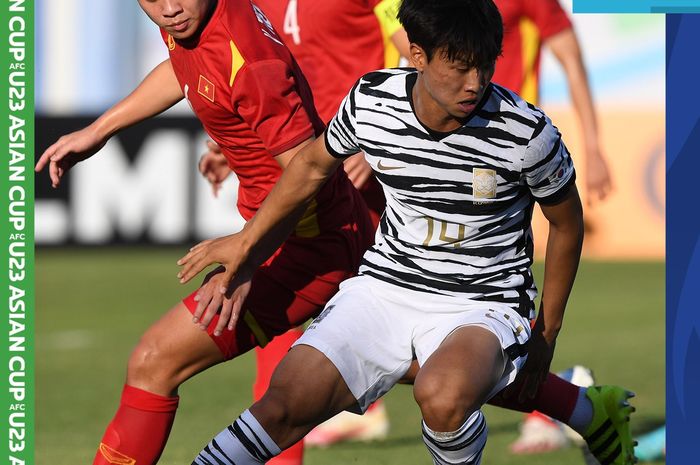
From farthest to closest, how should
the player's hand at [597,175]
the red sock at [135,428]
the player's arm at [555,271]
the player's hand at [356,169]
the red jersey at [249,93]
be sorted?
the player's hand at [597,175], the player's hand at [356,169], the red sock at [135,428], the red jersey at [249,93], the player's arm at [555,271]

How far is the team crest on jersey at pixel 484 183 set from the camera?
3.84 meters

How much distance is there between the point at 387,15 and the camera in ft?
16.9

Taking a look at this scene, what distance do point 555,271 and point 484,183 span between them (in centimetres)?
41

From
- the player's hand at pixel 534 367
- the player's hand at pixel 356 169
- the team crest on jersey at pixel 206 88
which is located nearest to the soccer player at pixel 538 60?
the player's hand at pixel 356 169

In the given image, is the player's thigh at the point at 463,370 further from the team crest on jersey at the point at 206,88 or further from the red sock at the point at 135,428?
the team crest on jersey at the point at 206,88

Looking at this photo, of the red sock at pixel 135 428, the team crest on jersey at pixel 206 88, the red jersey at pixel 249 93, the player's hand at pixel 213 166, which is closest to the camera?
the red jersey at pixel 249 93

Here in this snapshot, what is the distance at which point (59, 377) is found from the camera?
8.30m

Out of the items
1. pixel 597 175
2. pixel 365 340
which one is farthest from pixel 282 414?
pixel 597 175

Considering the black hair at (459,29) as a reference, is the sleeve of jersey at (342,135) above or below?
below

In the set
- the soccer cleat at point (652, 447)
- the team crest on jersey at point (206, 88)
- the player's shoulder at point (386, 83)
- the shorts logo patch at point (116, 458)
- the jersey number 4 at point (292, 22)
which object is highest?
the jersey number 4 at point (292, 22)

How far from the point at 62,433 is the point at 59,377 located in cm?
198

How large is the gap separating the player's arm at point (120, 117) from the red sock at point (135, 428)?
0.87 meters

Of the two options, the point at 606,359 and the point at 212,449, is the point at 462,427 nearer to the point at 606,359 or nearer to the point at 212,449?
the point at 212,449

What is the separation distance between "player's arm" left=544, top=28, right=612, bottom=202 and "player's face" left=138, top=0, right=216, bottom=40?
2960mm
